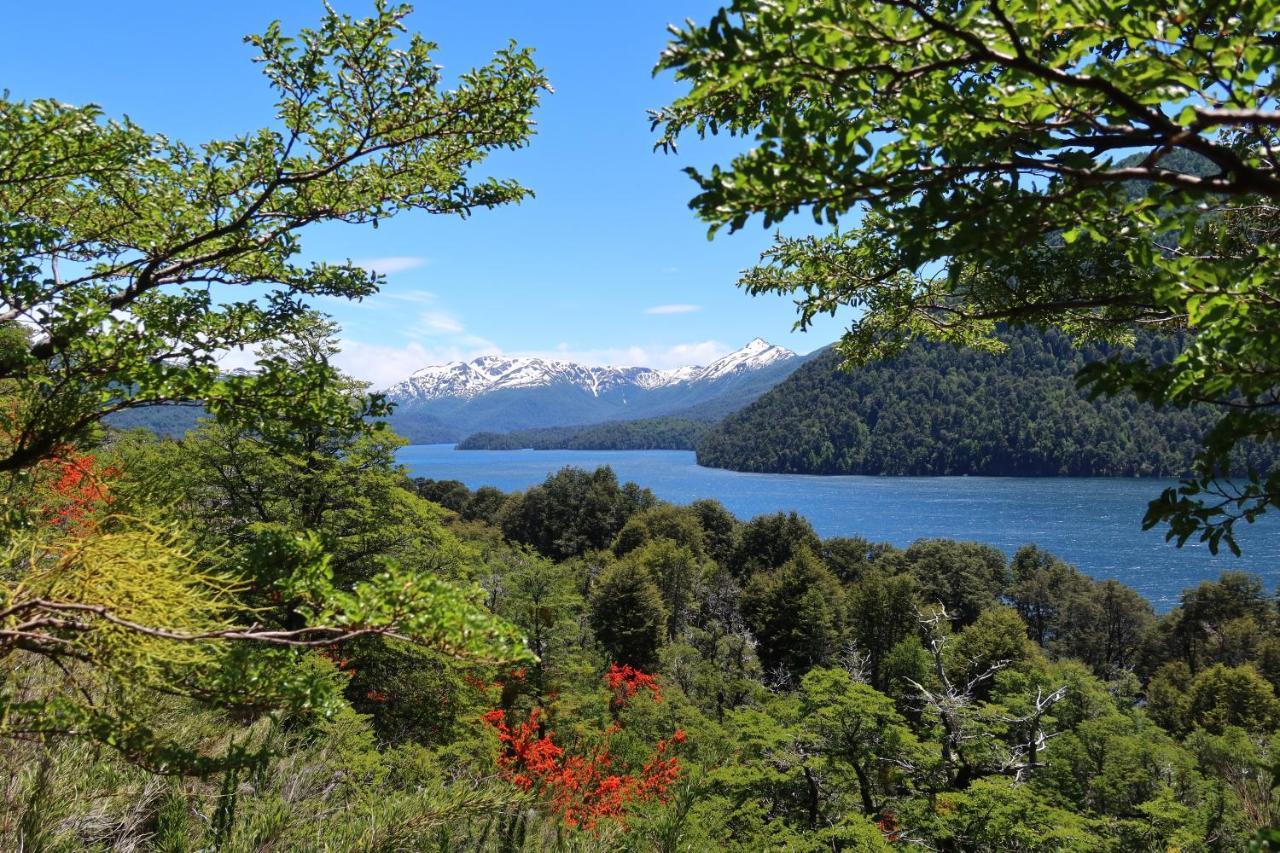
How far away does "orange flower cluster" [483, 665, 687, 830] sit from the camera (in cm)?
1252

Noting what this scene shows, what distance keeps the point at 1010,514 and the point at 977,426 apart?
251 ft

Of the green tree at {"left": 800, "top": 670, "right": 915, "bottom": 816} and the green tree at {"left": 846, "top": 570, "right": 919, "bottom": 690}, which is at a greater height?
Answer: the green tree at {"left": 800, "top": 670, "right": 915, "bottom": 816}

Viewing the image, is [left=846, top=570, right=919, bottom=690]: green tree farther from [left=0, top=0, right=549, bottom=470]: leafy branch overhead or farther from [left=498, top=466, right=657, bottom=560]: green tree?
[left=0, top=0, right=549, bottom=470]: leafy branch overhead

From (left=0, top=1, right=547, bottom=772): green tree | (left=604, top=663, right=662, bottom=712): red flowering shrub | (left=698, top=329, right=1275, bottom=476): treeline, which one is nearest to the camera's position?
(left=0, top=1, right=547, bottom=772): green tree

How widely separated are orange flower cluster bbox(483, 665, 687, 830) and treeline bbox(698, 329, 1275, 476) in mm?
126148

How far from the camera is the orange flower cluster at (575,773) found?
12.5 m

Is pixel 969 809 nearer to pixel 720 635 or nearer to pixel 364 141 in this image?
pixel 364 141

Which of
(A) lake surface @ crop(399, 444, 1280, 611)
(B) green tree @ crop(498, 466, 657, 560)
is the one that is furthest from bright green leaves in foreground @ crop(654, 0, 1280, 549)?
(B) green tree @ crop(498, 466, 657, 560)

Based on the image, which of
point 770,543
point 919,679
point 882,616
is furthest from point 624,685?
point 770,543

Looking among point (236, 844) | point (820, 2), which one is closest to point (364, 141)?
point (820, 2)

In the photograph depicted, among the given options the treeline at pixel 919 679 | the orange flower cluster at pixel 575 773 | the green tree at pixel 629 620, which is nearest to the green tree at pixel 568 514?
the treeline at pixel 919 679

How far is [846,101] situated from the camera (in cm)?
237

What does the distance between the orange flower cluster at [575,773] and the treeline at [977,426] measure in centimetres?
12615

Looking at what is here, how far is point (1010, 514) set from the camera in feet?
294
